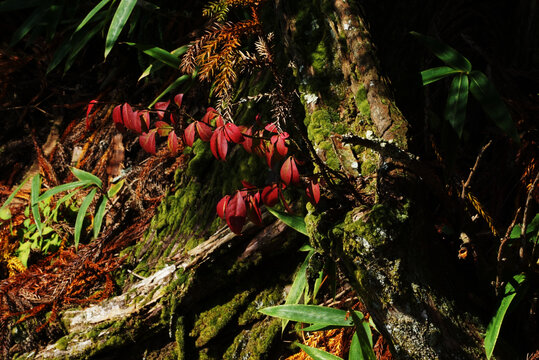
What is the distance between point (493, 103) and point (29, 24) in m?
2.54

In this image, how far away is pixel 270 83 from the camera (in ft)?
6.80

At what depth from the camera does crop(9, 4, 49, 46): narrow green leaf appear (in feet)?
8.09

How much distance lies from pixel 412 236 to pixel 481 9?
1574 millimetres

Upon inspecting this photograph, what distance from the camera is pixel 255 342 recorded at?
72.4 inches

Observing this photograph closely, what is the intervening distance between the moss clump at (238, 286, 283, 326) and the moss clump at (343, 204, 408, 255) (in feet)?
2.12

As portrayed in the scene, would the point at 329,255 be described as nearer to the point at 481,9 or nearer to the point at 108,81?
the point at 481,9

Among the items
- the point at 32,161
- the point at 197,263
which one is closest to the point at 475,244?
the point at 197,263

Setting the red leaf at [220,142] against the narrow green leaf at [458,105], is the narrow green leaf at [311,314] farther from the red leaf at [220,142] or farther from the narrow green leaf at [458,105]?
the narrow green leaf at [458,105]

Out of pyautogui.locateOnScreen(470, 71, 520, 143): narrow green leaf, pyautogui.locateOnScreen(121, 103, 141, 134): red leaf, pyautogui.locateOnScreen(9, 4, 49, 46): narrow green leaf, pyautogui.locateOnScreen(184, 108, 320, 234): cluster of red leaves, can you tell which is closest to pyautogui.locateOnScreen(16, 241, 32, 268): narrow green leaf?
pyautogui.locateOnScreen(9, 4, 49, 46): narrow green leaf

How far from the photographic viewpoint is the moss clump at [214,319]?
6.05ft

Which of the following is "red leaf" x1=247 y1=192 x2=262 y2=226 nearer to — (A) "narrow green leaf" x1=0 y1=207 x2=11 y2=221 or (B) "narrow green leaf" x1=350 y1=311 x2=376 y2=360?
(B) "narrow green leaf" x1=350 y1=311 x2=376 y2=360

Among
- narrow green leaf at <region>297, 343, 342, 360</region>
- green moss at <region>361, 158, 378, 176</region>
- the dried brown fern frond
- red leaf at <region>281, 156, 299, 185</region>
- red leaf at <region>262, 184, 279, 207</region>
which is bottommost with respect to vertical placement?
narrow green leaf at <region>297, 343, 342, 360</region>

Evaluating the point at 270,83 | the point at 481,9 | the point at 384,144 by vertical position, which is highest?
the point at 481,9

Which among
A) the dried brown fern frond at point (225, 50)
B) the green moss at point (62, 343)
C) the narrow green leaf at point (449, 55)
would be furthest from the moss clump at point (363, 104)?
the green moss at point (62, 343)
